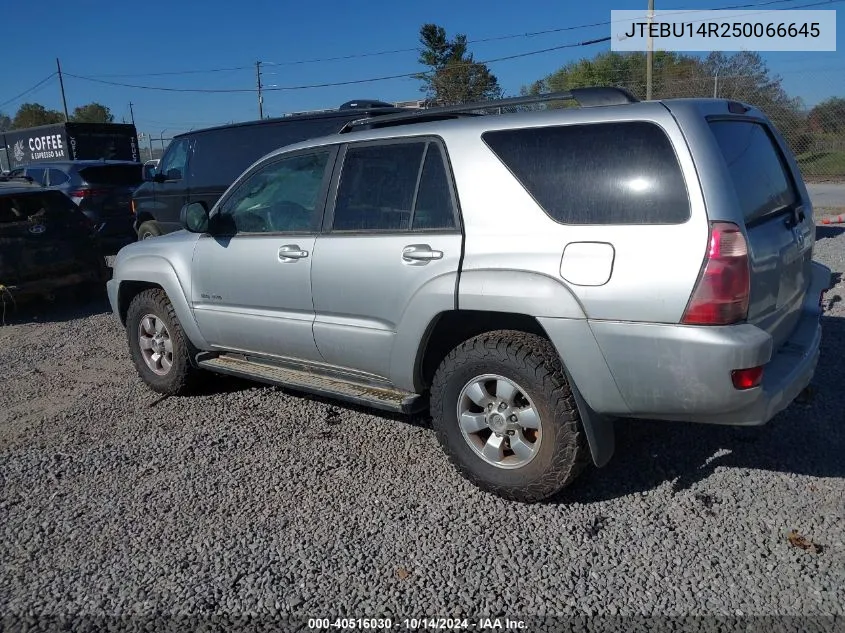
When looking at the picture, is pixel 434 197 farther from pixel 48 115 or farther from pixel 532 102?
pixel 48 115

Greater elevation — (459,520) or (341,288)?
(341,288)

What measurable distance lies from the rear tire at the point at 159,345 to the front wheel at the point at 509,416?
91.7 inches

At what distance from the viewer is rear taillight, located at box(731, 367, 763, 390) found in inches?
115

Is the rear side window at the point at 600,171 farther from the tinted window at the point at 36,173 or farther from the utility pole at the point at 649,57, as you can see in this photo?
the utility pole at the point at 649,57

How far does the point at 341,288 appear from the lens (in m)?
4.05

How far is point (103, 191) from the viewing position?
12.6 meters

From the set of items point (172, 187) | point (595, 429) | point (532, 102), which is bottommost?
point (595, 429)

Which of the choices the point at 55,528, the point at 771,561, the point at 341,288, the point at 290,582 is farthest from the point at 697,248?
the point at 55,528

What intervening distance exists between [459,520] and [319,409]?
1812 millimetres

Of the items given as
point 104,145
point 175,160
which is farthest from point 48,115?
point 175,160

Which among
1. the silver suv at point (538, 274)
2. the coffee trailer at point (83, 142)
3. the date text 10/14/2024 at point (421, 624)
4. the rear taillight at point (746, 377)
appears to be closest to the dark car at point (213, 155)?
the silver suv at point (538, 274)

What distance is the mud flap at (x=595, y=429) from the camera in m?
3.28

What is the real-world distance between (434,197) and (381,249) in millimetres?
409

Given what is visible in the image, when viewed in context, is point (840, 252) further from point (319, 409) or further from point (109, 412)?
point (109, 412)
